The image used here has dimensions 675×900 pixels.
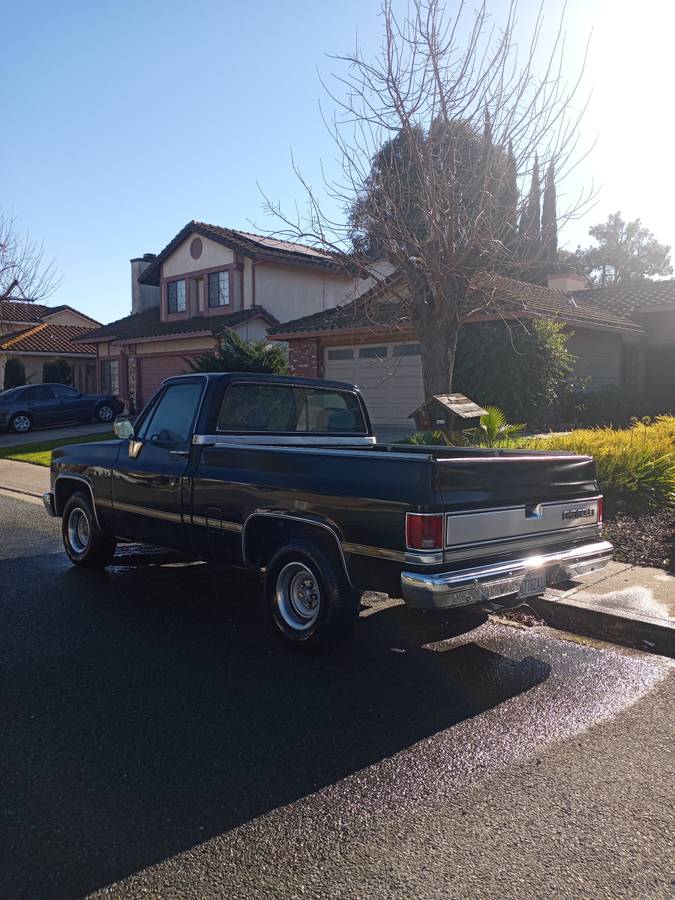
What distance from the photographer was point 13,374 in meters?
33.5

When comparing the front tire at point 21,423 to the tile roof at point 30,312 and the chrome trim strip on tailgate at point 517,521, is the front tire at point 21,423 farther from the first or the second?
the chrome trim strip on tailgate at point 517,521

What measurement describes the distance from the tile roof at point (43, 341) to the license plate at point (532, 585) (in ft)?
107

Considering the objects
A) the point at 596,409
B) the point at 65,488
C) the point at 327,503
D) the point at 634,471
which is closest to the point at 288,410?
the point at 327,503

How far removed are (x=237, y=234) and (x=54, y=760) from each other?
84.7 ft

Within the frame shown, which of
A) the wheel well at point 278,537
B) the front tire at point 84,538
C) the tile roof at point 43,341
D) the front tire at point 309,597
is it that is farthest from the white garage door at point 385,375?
the tile roof at point 43,341

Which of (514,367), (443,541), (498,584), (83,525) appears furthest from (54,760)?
(514,367)

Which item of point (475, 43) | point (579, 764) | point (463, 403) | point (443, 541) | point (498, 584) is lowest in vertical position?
point (579, 764)

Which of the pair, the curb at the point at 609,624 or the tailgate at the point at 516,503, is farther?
the curb at the point at 609,624

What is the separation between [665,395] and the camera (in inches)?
930

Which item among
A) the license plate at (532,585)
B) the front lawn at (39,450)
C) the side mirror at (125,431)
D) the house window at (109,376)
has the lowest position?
the front lawn at (39,450)

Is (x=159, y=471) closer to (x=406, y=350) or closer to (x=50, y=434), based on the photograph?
(x=406, y=350)

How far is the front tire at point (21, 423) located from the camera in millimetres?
24766

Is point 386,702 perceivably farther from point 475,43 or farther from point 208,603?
point 475,43

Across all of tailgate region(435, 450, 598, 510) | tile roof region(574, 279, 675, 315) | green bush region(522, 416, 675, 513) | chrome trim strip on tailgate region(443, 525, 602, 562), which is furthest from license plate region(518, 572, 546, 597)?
tile roof region(574, 279, 675, 315)
